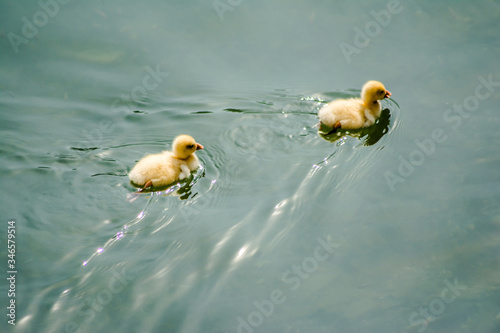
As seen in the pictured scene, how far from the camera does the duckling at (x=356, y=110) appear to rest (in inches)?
207

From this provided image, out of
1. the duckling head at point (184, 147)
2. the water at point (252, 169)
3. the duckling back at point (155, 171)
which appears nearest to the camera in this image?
the water at point (252, 169)

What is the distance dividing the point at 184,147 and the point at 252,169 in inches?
24.7

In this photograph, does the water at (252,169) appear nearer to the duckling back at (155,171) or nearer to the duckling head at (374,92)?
the duckling back at (155,171)

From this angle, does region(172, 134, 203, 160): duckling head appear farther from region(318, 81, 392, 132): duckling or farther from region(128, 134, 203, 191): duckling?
region(318, 81, 392, 132): duckling

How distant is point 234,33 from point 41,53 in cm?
209

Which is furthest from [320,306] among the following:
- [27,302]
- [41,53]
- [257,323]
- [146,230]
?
[41,53]

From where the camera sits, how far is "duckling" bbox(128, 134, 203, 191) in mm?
4645

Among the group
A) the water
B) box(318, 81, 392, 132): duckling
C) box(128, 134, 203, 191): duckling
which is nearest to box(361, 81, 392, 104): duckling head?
box(318, 81, 392, 132): duckling

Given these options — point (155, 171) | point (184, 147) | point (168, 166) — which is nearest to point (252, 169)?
point (184, 147)

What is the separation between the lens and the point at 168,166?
4742 millimetres

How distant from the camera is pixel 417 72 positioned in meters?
5.85

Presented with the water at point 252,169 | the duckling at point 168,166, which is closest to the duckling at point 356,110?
the water at point 252,169

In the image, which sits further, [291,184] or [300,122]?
[300,122]

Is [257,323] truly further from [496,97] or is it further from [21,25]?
[21,25]
